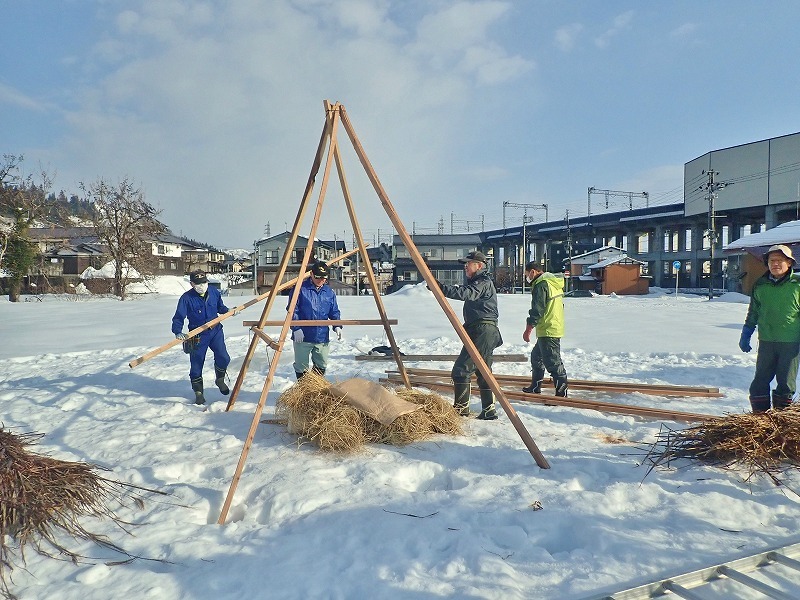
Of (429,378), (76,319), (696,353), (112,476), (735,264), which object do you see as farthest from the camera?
(735,264)

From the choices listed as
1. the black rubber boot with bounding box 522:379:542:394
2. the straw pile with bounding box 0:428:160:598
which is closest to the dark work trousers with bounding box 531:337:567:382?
the black rubber boot with bounding box 522:379:542:394

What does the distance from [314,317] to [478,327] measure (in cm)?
193

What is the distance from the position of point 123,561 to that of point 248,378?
485 cm

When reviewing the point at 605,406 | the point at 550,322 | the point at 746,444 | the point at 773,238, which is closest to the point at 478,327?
the point at 550,322

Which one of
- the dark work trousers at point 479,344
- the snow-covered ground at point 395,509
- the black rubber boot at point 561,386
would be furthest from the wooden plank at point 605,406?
the dark work trousers at point 479,344

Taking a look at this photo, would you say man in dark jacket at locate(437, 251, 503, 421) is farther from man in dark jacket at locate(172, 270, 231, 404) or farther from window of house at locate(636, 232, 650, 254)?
window of house at locate(636, 232, 650, 254)

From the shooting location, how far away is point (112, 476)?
3.85 meters

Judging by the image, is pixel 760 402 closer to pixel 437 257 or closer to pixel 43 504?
pixel 43 504

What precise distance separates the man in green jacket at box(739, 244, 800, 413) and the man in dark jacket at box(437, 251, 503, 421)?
2334 mm

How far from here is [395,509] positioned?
322cm

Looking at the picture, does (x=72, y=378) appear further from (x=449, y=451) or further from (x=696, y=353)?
(x=696, y=353)

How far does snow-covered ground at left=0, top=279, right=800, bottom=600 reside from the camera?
2.51 meters

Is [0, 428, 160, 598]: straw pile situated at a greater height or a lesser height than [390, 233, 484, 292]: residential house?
lesser

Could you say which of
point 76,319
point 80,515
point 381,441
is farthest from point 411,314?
point 80,515
